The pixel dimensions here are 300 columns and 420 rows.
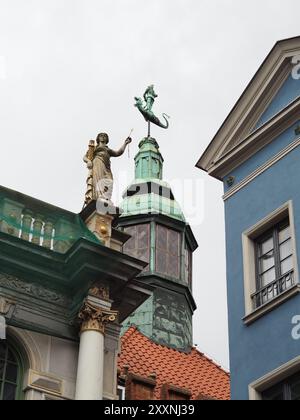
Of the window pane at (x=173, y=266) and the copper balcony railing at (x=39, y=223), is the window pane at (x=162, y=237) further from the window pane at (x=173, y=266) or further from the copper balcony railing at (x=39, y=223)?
the copper balcony railing at (x=39, y=223)

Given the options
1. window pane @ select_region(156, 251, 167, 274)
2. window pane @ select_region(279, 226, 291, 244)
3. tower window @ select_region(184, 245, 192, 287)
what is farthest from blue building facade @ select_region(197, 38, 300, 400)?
tower window @ select_region(184, 245, 192, 287)

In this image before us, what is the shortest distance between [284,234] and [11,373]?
222 inches

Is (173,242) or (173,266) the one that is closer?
(173,266)

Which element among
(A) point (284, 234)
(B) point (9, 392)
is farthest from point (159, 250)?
(B) point (9, 392)

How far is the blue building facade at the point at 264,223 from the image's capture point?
757 inches

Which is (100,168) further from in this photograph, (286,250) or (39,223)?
(286,250)

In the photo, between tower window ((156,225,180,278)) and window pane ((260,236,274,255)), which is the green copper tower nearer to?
→ tower window ((156,225,180,278))

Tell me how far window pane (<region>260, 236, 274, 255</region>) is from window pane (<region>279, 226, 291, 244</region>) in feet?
0.81

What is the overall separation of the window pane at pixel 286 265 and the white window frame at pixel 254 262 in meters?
0.22

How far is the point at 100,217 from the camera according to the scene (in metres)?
23.2

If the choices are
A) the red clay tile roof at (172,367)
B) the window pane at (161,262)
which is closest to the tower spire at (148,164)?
the window pane at (161,262)
